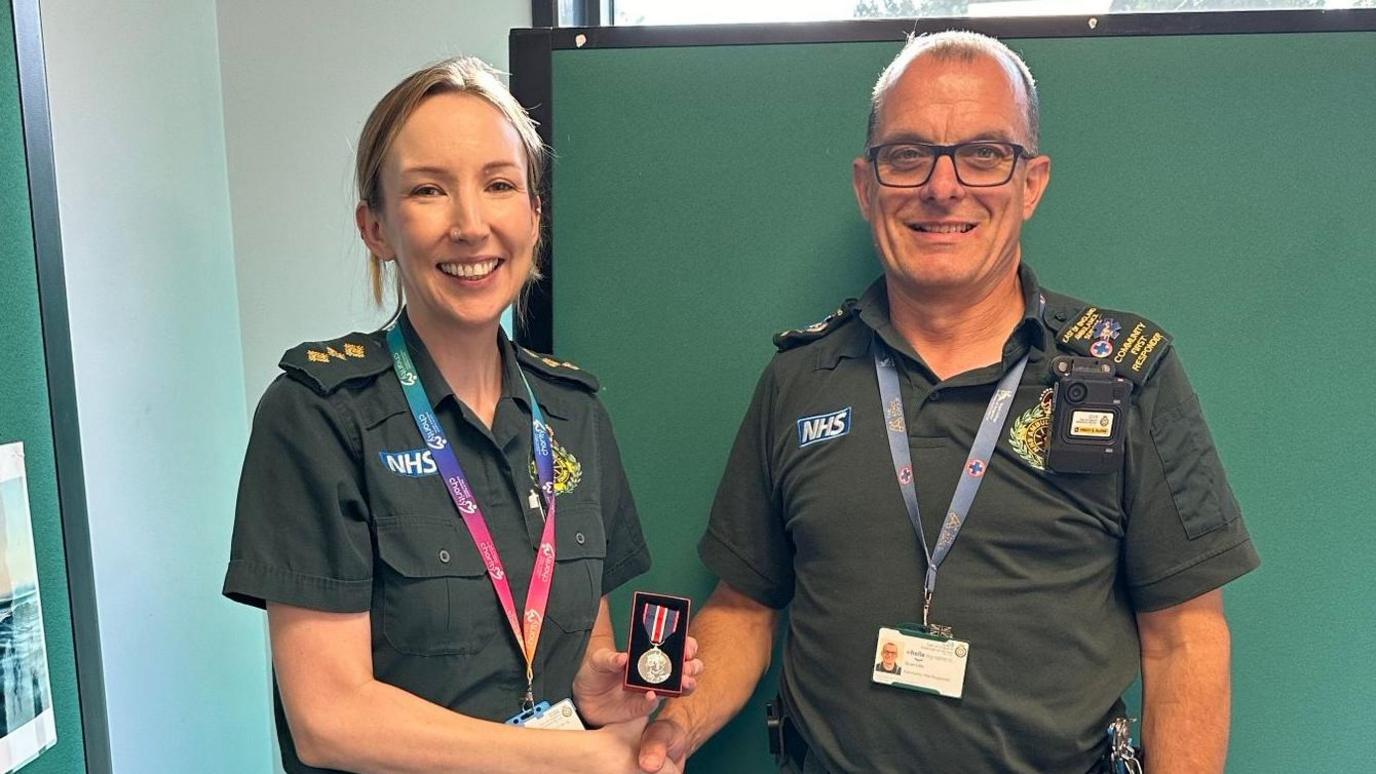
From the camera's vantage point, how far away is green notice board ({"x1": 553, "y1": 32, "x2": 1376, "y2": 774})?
1556 mm

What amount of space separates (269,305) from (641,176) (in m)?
0.94

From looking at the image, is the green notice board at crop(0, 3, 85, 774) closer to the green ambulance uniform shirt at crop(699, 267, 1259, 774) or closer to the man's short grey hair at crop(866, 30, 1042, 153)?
the green ambulance uniform shirt at crop(699, 267, 1259, 774)

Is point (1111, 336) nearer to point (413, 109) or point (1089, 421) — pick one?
point (1089, 421)

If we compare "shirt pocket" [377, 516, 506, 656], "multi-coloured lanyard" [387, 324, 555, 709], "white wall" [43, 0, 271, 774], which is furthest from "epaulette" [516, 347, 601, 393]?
"white wall" [43, 0, 271, 774]

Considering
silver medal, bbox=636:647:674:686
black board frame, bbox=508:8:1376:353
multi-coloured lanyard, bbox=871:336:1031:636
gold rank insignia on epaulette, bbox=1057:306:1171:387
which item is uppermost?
black board frame, bbox=508:8:1376:353

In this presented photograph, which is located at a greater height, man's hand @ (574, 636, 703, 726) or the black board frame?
the black board frame

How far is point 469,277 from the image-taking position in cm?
116

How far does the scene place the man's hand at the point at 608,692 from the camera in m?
1.11

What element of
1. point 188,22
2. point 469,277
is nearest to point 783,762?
point 469,277

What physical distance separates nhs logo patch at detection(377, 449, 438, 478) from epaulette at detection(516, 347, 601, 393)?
0.26m

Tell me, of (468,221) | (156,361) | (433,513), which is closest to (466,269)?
(468,221)

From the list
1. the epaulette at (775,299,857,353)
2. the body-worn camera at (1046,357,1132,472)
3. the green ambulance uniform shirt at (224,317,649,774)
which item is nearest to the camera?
the green ambulance uniform shirt at (224,317,649,774)

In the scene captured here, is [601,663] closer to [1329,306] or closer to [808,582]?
[808,582]

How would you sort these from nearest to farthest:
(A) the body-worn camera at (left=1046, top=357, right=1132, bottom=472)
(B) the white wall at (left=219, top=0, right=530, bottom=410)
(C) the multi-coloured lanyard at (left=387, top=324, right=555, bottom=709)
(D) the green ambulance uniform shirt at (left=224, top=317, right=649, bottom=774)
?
(D) the green ambulance uniform shirt at (left=224, top=317, right=649, bottom=774) < (C) the multi-coloured lanyard at (left=387, top=324, right=555, bottom=709) < (A) the body-worn camera at (left=1046, top=357, right=1132, bottom=472) < (B) the white wall at (left=219, top=0, right=530, bottom=410)
